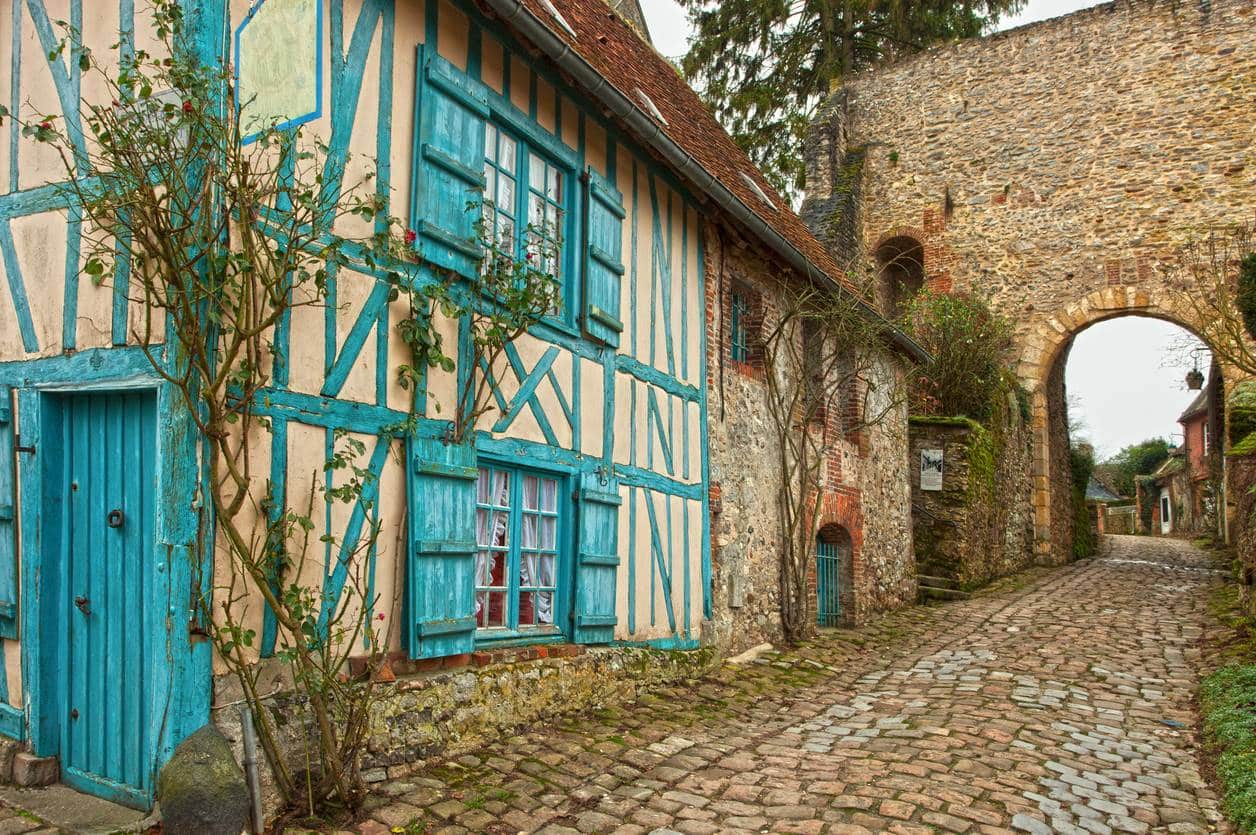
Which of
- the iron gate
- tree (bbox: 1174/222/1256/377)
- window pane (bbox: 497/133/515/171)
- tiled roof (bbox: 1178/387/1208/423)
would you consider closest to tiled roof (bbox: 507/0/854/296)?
window pane (bbox: 497/133/515/171)

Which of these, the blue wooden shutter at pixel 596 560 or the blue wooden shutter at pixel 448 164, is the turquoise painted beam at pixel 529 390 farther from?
the blue wooden shutter at pixel 448 164

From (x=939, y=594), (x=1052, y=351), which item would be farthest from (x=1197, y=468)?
(x=939, y=594)

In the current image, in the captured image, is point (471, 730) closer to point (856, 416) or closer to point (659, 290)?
point (659, 290)

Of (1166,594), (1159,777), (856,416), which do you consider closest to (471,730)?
(1159,777)

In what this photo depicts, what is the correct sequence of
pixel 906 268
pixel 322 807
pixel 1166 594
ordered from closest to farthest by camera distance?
pixel 322 807, pixel 1166 594, pixel 906 268

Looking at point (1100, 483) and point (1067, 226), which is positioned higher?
point (1067, 226)

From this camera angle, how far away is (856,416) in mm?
10719

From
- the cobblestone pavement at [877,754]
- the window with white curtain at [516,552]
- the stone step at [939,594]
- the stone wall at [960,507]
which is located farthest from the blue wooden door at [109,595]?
the stone wall at [960,507]

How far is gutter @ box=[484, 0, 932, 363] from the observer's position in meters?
5.01

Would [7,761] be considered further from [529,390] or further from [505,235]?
[505,235]

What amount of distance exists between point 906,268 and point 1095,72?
449 centimetres

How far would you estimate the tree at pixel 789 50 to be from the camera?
1891 centimetres

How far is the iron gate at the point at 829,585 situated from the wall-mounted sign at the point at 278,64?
24.9 feet

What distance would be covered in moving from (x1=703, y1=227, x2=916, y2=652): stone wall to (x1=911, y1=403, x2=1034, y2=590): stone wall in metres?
2.46
